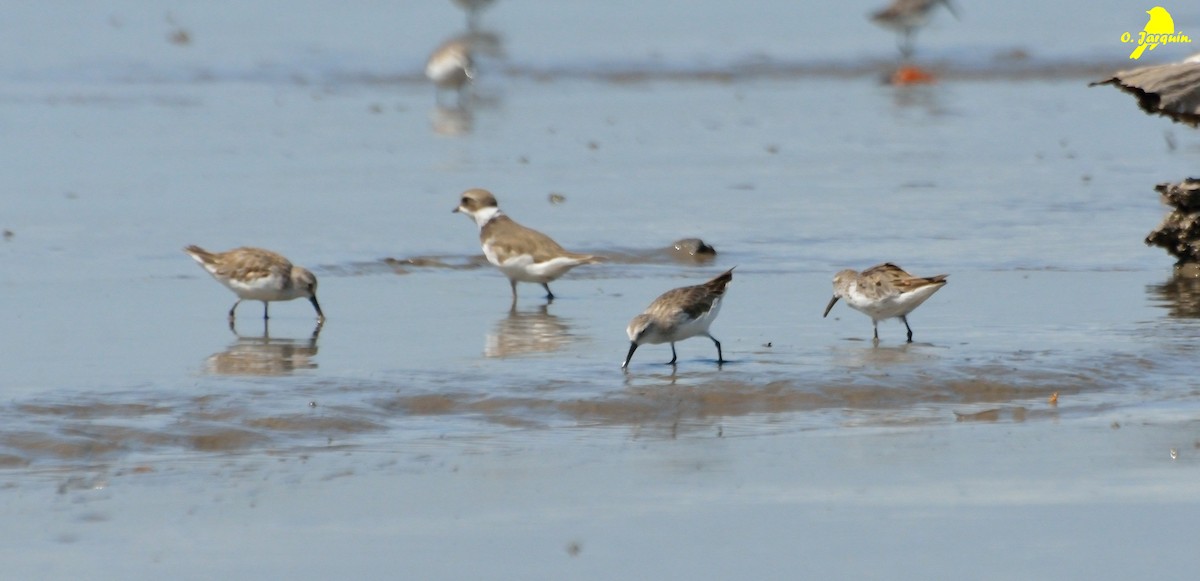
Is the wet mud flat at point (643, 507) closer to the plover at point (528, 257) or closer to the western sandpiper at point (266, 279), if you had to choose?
the western sandpiper at point (266, 279)

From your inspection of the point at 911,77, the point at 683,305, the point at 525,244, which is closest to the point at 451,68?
the point at 911,77

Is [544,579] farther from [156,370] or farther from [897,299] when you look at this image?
[897,299]

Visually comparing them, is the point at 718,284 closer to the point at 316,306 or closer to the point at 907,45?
the point at 316,306

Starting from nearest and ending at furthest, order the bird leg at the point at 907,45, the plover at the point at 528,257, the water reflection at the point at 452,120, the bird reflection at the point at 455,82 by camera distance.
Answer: the plover at the point at 528,257 → the water reflection at the point at 452,120 → the bird reflection at the point at 455,82 → the bird leg at the point at 907,45

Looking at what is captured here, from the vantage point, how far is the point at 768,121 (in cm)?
2347

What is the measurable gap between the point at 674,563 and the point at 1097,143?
1560 centimetres

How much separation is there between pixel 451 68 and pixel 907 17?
10095 millimetres

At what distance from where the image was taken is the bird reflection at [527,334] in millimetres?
10891

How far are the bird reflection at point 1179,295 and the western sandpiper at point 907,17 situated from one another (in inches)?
775

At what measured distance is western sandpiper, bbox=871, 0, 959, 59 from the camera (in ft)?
107

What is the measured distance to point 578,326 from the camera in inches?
465

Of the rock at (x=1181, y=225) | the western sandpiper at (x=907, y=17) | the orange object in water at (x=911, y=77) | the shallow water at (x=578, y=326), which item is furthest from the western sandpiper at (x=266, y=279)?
the western sandpiper at (x=907, y=17)

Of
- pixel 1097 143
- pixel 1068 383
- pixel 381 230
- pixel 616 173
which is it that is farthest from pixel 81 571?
pixel 1097 143

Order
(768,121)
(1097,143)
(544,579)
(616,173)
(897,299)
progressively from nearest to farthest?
(544,579)
(897,299)
(616,173)
(1097,143)
(768,121)
